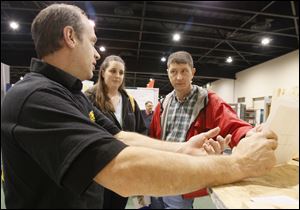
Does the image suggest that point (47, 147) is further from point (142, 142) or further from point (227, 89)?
point (227, 89)

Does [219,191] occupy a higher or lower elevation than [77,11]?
lower

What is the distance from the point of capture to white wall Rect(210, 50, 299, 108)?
24.5 ft

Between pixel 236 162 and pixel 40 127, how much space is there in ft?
1.63

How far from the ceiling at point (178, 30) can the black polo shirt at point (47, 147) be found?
10.5 feet

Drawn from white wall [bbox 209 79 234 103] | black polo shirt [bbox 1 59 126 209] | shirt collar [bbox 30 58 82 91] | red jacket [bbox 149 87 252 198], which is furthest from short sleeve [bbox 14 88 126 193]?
white wall [bbox 209 79 234 103]

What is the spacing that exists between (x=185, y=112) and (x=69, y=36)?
1.11 meters

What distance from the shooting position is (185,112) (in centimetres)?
189

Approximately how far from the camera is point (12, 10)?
5.89 meters

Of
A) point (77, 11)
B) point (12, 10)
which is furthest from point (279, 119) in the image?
point (12, 10)

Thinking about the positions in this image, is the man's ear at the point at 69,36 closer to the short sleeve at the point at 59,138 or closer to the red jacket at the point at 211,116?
the short sleeve at the point at 59,138

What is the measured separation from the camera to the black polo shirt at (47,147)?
653 mm

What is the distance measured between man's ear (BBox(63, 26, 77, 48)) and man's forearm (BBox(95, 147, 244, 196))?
47 cm

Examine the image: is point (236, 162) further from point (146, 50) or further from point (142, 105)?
point (146, 50)

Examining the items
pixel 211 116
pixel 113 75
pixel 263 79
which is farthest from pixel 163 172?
pixel 263 79
